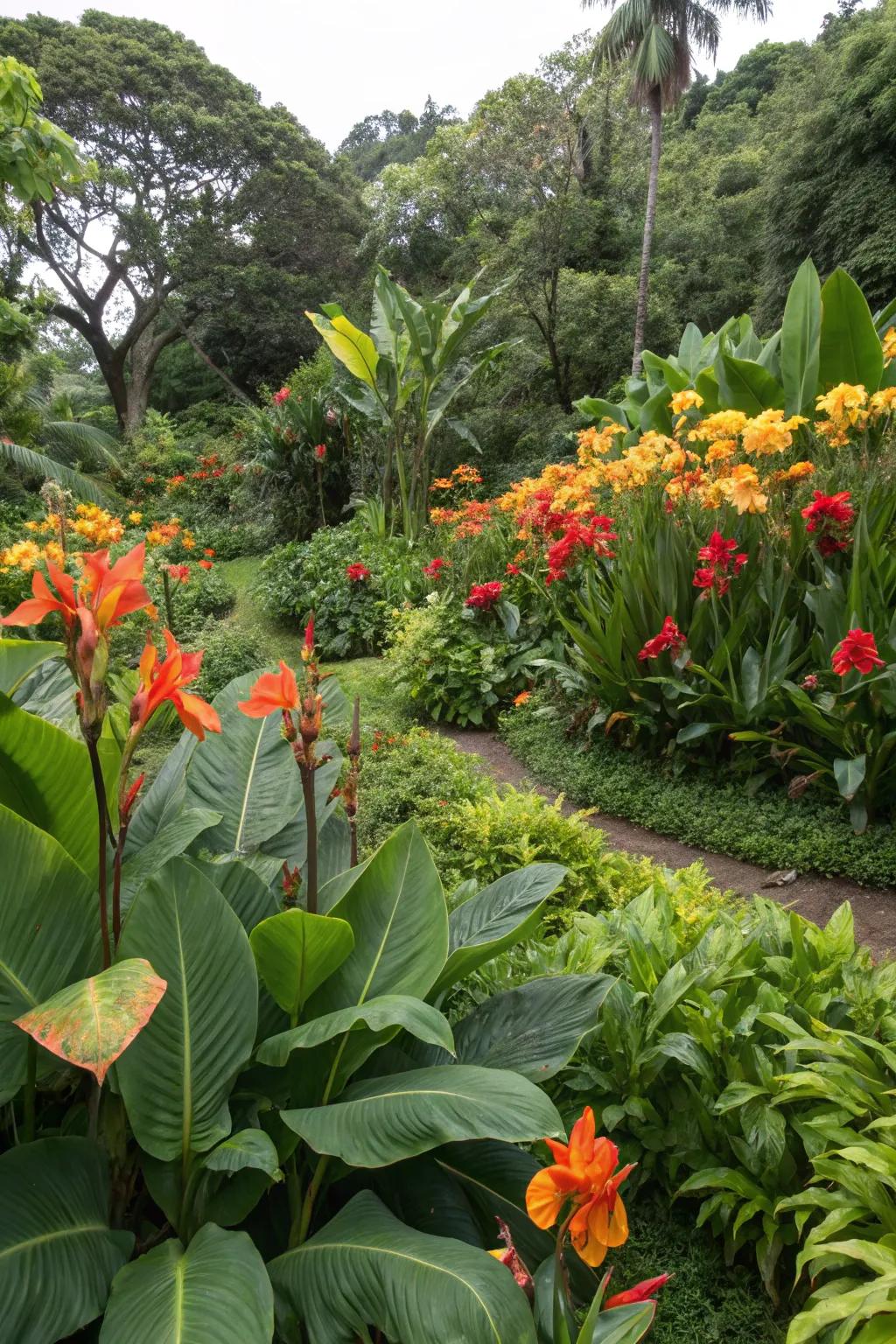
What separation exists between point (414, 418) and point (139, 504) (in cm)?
Result: 687

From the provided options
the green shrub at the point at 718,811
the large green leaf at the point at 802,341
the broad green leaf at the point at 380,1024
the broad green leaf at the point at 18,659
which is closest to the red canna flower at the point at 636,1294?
the broad green leaf at the point at 380,1024

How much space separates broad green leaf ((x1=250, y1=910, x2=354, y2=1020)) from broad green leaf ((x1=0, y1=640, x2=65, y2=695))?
0.76 metres

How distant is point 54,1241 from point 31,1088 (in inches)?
8.5

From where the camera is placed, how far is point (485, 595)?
5461 mm

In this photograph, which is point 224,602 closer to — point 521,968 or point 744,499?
point 744,499

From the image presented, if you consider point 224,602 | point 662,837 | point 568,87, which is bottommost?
point 662,837

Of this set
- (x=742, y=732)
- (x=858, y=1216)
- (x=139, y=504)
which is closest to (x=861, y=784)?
(x=742, y=732)

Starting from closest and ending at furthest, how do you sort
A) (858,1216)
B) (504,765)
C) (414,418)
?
1. (858,1216)
2. (504,765)
3. (414,418)

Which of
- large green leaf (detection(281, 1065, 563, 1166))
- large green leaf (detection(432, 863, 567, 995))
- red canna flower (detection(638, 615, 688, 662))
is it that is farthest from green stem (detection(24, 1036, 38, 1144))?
red canna flower (detection(638, 615, 688, 662))

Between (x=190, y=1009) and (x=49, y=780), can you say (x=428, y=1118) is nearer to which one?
(x=190, y=1009)

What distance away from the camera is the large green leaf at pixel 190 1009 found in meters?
1.13

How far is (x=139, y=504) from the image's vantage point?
14.2 metres

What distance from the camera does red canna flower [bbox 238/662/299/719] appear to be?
1.07 metres

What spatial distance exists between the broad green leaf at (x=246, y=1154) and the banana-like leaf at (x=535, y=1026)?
1.45ft
